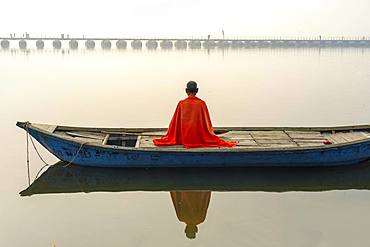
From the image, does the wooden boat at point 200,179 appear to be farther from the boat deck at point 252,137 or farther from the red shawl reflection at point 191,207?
the boat deck at point 252,137

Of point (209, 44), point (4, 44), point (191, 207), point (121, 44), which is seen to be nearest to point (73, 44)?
point (121, 44)

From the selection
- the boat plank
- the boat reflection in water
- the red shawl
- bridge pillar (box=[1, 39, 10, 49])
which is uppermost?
bridge pillar (box=[1, 39, 10, 49])

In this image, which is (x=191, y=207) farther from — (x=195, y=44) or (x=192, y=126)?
(x=195, y=44)

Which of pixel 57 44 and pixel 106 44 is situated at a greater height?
pixel 57 44

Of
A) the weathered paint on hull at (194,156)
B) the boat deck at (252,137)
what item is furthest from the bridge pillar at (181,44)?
the weathered paint on hull at (194,156)

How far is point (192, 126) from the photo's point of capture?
28.5ft

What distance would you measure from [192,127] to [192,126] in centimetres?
2

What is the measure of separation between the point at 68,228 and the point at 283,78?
22467 mm

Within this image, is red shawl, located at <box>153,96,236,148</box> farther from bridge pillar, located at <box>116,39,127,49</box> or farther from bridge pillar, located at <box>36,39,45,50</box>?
bridge pillar, located at <box>116,39,127,49</box>

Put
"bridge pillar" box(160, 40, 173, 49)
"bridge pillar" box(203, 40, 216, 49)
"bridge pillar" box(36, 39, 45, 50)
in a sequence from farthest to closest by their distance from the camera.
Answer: "bridge pillar" box(203, 40, 216, 49) < "bridge pillar" box(160, 40, 173, 49) < "bridge pillar" box(36, 39, 45, 50)

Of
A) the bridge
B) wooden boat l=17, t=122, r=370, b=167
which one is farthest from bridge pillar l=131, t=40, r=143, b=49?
wooden boat l=17, t=122, r=370, b=167

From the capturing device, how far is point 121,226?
6852mm

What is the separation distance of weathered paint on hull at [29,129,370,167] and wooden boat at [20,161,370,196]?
0.23 metres

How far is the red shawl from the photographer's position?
342 inches
